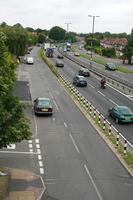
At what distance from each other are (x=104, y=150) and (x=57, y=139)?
3.68 m

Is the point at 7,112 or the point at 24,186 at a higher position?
the point at 7,112

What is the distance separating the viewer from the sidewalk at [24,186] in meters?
19.3

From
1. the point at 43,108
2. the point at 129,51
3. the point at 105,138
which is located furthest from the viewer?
the point at 129,51

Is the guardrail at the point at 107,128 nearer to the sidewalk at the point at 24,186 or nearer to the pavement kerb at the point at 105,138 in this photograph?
the pavement kerb at the point at 105,138

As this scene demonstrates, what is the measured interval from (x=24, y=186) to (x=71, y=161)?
5033 mm

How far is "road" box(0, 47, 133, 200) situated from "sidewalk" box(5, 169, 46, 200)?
15.5 inches

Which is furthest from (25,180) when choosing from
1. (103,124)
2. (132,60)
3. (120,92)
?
(132,60)

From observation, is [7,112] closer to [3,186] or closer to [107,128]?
[3,186]

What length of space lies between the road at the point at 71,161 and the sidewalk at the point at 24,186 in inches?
15.5

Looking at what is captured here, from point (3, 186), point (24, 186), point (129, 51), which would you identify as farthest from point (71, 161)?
point (129, 51)

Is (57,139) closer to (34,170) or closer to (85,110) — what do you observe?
(34,170)

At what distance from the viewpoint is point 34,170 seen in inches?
910

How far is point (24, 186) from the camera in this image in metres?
20.4

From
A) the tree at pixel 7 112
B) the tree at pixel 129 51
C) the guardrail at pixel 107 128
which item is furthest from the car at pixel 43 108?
the tree at pixel 129 51
